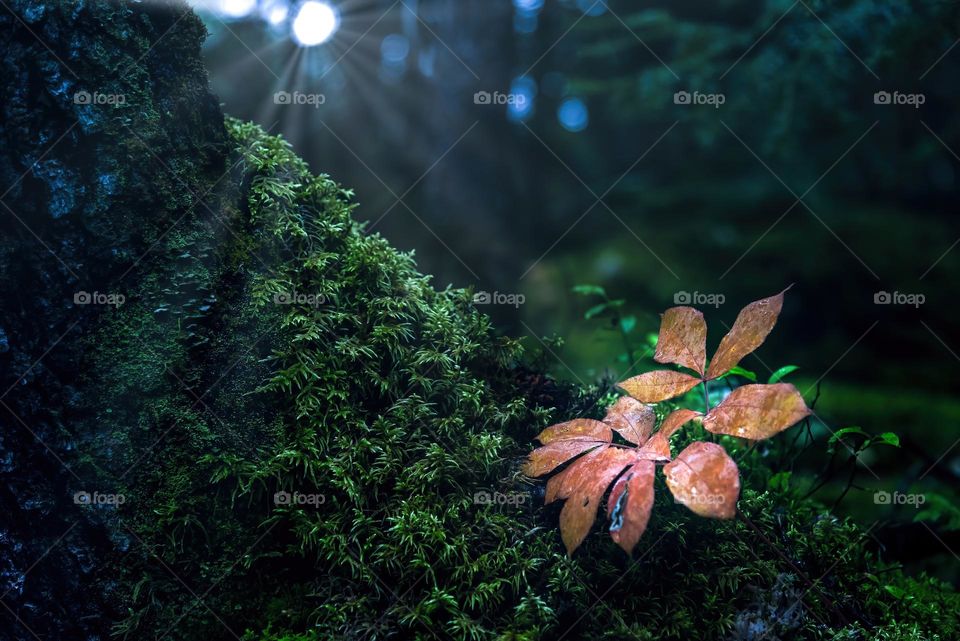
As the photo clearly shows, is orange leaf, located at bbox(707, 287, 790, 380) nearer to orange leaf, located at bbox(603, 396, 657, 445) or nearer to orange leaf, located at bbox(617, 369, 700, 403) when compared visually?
orange leaf, located at bbox(617, 369, 700, 403)

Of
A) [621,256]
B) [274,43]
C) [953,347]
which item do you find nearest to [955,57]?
[953,347]

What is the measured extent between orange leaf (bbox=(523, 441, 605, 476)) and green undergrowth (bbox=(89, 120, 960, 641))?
4.1 inches

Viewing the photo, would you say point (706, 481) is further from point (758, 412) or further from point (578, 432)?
point (578, 432)

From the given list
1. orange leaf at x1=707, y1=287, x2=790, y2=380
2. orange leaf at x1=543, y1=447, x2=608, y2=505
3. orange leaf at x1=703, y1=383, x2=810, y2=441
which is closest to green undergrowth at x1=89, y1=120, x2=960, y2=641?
orange leaf at x1=543, y1=447, x2=608, y2=505

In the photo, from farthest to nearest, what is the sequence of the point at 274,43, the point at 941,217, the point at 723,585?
the point at 274,43 < the point at 941,217 < the point at 723,585

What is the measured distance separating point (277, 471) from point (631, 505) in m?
1.10

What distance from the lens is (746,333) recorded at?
1.78 m

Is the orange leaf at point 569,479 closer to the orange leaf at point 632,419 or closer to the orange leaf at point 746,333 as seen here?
the orange leaf at point 632,419

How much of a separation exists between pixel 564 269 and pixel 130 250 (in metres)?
6.32

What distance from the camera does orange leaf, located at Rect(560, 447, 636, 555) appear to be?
1.55 meters

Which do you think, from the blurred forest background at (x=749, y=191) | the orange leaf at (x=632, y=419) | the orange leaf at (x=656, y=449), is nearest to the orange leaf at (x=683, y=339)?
the orange leaf at (x=632, y=419)

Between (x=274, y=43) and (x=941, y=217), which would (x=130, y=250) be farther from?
(x=274, y=43)

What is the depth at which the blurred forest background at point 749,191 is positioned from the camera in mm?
4879

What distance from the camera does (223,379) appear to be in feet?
6.28
